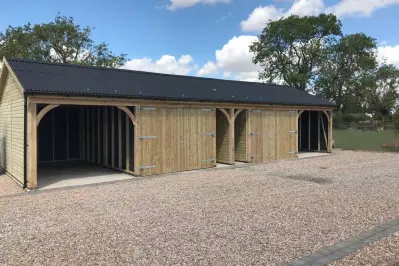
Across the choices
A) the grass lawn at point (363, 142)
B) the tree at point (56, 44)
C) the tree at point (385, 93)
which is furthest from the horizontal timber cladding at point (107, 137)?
the tree at point (385, 93)

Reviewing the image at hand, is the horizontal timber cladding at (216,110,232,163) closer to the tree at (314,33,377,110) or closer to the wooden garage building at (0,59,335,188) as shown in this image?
the wooden garage building at (0,59,335,188)

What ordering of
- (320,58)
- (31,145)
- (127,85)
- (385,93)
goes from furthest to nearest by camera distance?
1. (385,93)
2. (320,58)
3. (127,85)
4. (31,145)

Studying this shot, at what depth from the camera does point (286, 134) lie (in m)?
14.5

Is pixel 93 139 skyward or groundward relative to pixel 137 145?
skyward

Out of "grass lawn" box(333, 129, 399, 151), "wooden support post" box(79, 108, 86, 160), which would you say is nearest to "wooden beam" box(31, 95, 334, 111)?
"wooden support post" box(79, 108, 86, 160)

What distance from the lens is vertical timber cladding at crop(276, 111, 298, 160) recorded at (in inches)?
559

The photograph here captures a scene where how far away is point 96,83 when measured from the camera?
9992mm

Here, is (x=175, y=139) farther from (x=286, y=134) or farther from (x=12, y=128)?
(x=286, y=134)

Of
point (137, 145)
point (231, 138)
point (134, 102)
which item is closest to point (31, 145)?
point (137, 145)

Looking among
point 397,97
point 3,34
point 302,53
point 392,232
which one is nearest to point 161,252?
point 392,232

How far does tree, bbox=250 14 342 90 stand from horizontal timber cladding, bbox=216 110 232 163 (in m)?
29.7

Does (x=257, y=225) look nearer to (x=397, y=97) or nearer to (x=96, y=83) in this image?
(x=96, y=83)

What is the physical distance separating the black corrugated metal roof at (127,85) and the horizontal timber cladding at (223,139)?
107 centimetres

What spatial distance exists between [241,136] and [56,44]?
2623cm
